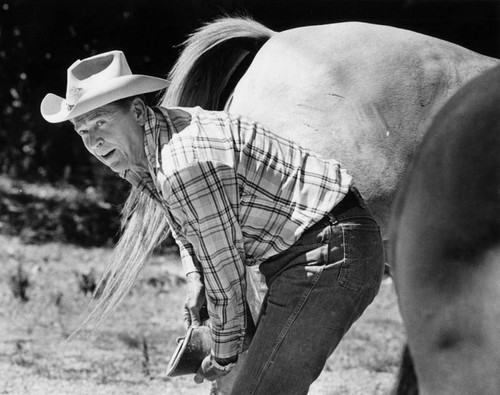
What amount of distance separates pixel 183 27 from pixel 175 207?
15.5 feet

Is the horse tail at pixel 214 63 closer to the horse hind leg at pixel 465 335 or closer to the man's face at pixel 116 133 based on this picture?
the man's face at pixel 116 133

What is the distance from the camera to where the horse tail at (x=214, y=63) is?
10.8 ft

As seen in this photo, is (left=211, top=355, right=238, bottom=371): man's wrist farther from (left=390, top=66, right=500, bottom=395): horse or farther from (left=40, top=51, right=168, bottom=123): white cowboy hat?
(left=390, top=66, right=500, bottom=395): horse

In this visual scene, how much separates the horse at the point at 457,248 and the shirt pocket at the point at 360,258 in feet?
3.77

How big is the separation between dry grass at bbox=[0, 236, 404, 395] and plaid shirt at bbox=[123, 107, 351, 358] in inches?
69.1

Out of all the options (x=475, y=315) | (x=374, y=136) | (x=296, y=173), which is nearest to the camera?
(x=475, y=315)

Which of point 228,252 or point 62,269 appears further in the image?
point 62,269

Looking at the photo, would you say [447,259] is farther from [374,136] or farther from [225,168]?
[374,136]

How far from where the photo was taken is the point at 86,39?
275 inches

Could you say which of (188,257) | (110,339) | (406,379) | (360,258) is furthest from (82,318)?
(406,379)

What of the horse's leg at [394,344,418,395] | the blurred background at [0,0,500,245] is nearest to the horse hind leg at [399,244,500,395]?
the horse's leg at [394,344,418,395]

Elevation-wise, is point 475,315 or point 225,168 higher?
point 475,315

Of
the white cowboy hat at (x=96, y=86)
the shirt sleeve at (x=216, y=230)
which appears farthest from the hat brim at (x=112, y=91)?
the shirt sleeve at (x=216, y=230)

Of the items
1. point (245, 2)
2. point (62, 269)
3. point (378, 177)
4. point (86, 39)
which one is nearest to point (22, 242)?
point (62, 269)
